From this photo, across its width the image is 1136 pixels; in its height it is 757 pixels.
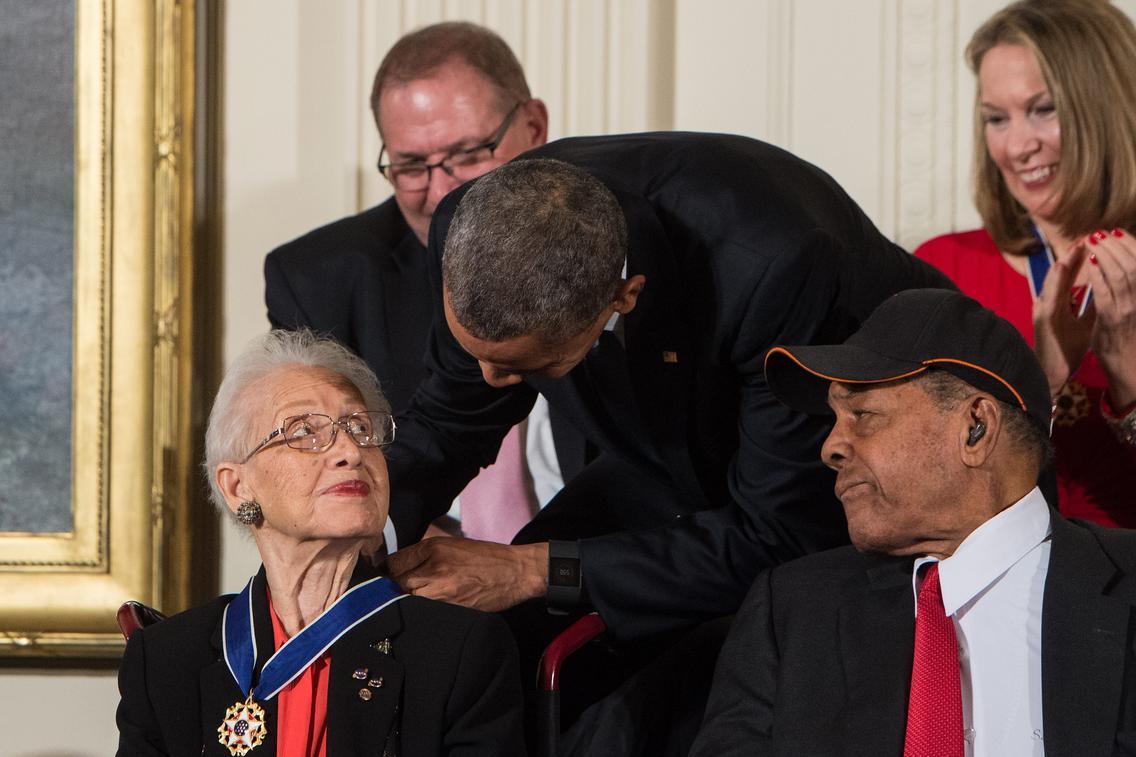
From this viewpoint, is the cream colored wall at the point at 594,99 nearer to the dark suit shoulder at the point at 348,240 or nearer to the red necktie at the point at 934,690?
the dark suit shoulder at the point at 348,240

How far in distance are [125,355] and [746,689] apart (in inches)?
78.9

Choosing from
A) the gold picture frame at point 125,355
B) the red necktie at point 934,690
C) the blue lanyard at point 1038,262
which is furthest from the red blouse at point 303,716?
the blue lanyard at point 1038,262

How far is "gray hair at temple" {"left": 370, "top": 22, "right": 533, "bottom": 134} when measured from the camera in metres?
3.34

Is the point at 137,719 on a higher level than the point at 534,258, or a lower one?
lower

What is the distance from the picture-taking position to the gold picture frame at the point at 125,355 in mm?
3721

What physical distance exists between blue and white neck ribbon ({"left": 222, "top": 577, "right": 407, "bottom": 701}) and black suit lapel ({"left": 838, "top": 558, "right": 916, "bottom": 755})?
66cm

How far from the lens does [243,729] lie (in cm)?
218

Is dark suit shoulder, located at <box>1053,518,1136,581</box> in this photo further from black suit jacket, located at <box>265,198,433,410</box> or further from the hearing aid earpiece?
black suit jacket, located at <box>265,198,433,410</box>

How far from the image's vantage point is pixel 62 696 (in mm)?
3807

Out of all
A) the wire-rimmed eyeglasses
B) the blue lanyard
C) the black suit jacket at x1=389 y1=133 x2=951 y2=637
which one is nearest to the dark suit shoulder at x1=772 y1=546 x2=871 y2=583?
the black suit jacket at x1=389 y1=133 x2=951 y2=637

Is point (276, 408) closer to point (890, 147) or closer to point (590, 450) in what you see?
point (590, 450)

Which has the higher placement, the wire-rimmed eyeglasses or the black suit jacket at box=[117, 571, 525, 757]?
the wire-rimmed eyeglasses

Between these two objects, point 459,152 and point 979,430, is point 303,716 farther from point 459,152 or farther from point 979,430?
point 459,152

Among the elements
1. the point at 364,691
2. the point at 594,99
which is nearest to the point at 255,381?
the point at 364,691
